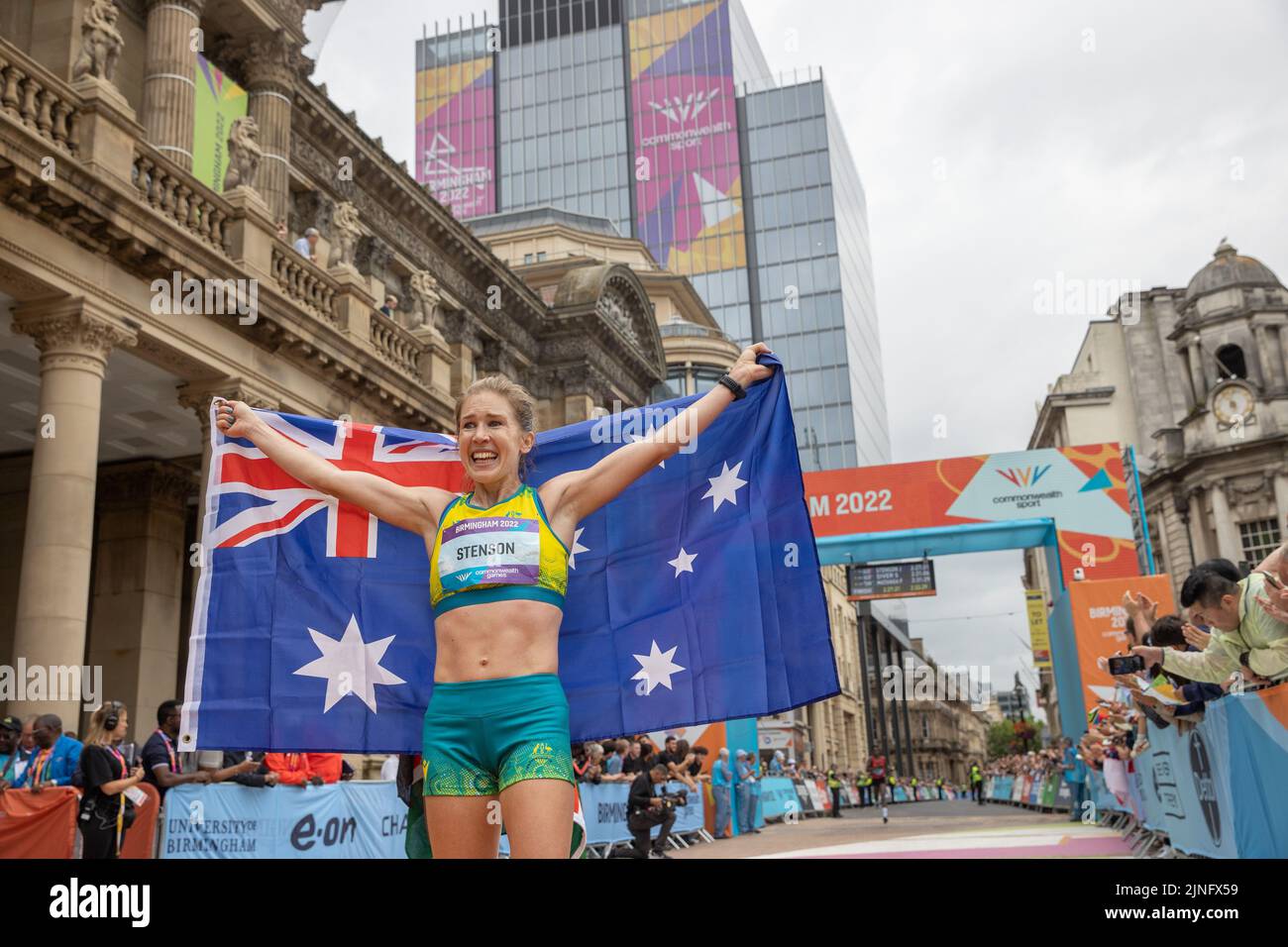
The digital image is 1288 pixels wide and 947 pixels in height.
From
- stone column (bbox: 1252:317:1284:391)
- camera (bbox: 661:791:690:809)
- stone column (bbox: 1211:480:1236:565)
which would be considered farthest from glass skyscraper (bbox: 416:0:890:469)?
camera (bbox: 661:791:690:809)

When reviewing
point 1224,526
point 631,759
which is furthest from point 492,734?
point 1224,526

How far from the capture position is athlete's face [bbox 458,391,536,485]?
392 cm

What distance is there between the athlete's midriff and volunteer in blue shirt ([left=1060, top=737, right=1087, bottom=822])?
65.6 ft

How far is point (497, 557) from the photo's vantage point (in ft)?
12.3

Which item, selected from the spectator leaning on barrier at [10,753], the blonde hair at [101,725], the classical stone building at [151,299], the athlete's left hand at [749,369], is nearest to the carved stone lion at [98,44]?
the classical stone building at [151,299]

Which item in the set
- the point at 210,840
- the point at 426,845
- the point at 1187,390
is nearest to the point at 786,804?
the point at 210,840

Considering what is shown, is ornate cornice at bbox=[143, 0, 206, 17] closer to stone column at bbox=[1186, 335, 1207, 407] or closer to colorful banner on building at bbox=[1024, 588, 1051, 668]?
colorful banner on building at bbox=[1024, 588, 1051, 668]

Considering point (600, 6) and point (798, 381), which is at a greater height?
point (600, 6)

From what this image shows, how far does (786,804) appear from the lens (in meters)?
32.4

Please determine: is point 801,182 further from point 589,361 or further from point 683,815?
point 683,815

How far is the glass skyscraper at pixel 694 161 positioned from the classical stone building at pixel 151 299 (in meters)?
71.3

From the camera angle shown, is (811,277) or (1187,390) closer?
(1187,390)

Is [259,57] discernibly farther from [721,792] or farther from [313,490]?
[313,490]
